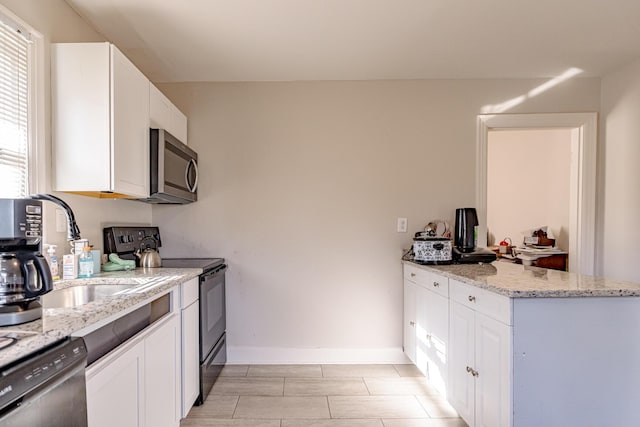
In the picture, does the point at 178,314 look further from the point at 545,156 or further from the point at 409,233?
the point at 545,156

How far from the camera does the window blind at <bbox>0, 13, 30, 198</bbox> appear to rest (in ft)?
4.88

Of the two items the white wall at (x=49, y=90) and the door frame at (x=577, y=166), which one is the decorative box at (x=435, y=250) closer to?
the door frame at (x=577, y=166)

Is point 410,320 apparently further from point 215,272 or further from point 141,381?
point 141,381

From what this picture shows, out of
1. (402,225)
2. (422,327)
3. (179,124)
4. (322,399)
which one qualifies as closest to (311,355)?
(322,399)

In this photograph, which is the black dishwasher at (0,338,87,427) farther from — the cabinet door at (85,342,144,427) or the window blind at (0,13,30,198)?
the window blind at (0,13,30,198)

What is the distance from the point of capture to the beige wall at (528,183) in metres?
3.98

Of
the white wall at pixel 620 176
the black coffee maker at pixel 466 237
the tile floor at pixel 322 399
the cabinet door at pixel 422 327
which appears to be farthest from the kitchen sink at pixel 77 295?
the white wall at pixel 620 176

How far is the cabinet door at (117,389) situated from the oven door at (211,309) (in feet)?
2.59

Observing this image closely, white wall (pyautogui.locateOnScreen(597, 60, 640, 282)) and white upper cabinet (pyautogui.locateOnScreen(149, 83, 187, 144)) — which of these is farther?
white wall (pyautogui.locateOnScreen(597, 60, 640, 282))

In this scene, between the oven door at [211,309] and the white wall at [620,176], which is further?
the white wall at [620,176]

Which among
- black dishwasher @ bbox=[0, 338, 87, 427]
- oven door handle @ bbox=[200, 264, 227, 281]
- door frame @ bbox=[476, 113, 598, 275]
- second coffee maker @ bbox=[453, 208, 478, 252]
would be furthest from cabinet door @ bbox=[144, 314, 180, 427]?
door frame @ bbox=[476, 113, 598, 275]

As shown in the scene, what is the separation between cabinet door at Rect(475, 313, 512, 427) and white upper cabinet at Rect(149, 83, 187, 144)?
222cm

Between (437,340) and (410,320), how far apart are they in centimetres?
49

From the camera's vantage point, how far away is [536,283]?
5.30ft
